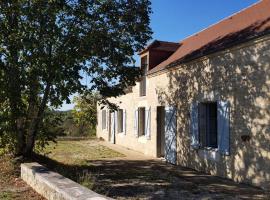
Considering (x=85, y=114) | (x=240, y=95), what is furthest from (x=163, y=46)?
(x=85, y=114)

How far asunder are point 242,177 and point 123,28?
217 inches

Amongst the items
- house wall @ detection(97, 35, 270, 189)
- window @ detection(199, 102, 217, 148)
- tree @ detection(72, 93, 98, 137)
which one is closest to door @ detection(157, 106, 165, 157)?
house wall @ detection(97, 35, 270, 189)

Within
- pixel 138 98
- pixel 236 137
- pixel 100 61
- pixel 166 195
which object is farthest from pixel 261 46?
pixel 138 98

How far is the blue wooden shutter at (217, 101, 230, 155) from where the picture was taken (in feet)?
34.7

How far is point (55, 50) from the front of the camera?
37.1 ft

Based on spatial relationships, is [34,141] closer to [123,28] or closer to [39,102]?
[39,102]

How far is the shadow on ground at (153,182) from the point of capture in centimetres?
860

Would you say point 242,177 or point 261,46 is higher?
point 261,46

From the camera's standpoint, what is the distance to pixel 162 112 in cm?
1598

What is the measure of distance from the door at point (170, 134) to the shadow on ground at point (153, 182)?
24.7 inches

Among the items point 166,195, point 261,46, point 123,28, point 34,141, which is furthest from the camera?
point 34,141

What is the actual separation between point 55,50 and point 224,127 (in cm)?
524

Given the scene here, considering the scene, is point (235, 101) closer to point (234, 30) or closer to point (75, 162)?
point (234, 30)

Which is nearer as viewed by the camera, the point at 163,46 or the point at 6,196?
the point at 6,196
